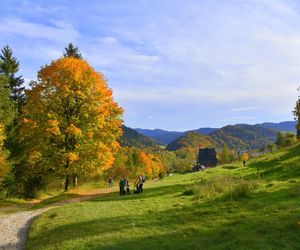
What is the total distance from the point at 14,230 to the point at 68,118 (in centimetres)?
2212

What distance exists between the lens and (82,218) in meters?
21.9

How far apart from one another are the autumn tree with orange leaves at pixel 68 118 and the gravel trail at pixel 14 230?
13.9 meters

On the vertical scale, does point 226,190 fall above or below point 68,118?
below

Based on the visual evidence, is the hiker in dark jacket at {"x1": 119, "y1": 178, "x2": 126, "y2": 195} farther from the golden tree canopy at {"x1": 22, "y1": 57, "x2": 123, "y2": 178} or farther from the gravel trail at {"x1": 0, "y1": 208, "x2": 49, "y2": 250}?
the gravel trail at {"x1": 0, "y1": 208, "x2": 49, "y2": 250}

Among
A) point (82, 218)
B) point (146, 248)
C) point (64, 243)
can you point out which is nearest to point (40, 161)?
point (82, 218)

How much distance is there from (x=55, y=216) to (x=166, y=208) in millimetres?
7400

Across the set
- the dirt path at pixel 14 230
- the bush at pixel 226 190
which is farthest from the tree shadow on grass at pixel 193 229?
the bush at pixel 226 190

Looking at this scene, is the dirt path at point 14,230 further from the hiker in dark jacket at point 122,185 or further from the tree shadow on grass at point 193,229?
the hiker in dark jacket at point 122,185

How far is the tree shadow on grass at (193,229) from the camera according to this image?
14.0 meters

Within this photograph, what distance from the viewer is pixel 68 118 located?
43.5 meters

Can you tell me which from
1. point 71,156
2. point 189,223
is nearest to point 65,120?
point 71,156

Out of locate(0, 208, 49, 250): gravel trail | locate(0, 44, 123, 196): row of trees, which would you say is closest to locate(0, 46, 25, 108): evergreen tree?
locate(0, 44, 123, 196): row of trees

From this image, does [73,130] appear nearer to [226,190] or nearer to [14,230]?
[14,230]

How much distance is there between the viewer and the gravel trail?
1883cm
